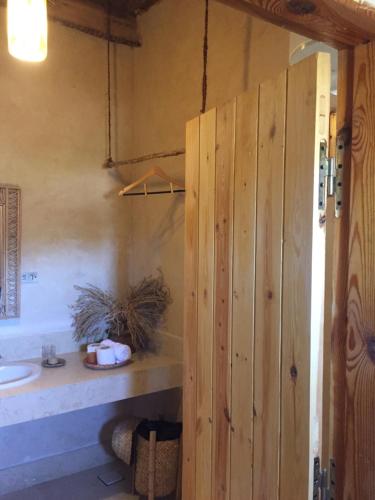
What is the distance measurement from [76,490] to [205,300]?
1918mm

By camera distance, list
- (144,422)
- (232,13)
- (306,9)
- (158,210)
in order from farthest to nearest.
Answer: (158,210) < (144,422) < (232,13) < (306,9)

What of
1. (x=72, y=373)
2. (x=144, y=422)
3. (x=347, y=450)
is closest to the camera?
(x=347, y=450)

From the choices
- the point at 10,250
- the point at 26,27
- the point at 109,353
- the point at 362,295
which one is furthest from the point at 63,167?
the point at 362,295

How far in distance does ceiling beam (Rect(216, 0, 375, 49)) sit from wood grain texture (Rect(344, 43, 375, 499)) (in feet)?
0.16

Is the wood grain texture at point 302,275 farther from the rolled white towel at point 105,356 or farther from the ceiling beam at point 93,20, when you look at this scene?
the ceiling beam at point 93,20

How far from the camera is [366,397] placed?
0.87m

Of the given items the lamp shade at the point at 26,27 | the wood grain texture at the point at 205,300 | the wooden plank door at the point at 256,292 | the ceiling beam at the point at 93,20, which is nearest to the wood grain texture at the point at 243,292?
the wooden plank door at the point at 256,292

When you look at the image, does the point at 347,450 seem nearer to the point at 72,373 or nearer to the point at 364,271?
the point at 364,271

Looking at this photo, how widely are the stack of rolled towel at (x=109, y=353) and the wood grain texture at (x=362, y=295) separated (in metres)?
1.79

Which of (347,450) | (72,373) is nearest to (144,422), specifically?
(72,373)

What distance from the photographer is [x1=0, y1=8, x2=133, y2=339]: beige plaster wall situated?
8.71 feet

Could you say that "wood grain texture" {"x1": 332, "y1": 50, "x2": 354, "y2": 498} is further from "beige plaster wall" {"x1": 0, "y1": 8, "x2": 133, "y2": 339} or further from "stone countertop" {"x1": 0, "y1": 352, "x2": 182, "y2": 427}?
"beige plaster wall" {"x1": 0, "y1": 8, "x2": 133, "y2": 339}

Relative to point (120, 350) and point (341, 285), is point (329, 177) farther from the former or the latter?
point (120, 350)

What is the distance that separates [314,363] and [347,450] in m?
0.18
